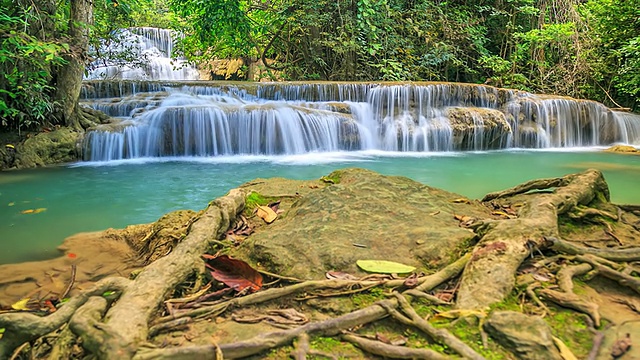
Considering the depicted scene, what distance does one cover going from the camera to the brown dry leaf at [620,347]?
139 cm

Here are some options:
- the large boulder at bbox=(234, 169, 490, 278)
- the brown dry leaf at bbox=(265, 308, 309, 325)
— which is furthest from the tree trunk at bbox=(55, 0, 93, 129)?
the brown dry leaf at bbox=(265, 308, 309, 325)

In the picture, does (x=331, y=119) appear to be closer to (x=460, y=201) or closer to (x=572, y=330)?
(x=460, y=201)

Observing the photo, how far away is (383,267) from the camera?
2.07 meters

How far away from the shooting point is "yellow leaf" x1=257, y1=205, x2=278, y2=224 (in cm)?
310

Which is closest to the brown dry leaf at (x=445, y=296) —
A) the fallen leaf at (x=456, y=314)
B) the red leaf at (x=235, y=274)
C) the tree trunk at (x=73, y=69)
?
the fallen leaf at (x=456, y=314)

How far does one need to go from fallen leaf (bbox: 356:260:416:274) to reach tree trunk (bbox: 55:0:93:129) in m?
8.04

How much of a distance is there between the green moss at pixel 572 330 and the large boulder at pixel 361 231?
57 cm

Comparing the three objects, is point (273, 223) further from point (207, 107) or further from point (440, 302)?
point (207, 107)

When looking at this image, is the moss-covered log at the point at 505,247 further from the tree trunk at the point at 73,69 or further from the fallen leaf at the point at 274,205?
the tree trunk at the point at 73,69

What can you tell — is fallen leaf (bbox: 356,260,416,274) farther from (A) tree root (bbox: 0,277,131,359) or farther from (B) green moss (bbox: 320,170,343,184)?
(B) green moss (bbox: 320,170,343,184)

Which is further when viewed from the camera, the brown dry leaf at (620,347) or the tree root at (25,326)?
the tree root at (25,326)

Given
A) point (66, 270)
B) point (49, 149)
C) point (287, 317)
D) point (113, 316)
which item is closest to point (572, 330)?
point (287, 317)

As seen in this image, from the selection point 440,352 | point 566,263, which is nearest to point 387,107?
point 566,263

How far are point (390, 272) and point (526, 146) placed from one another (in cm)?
1181
